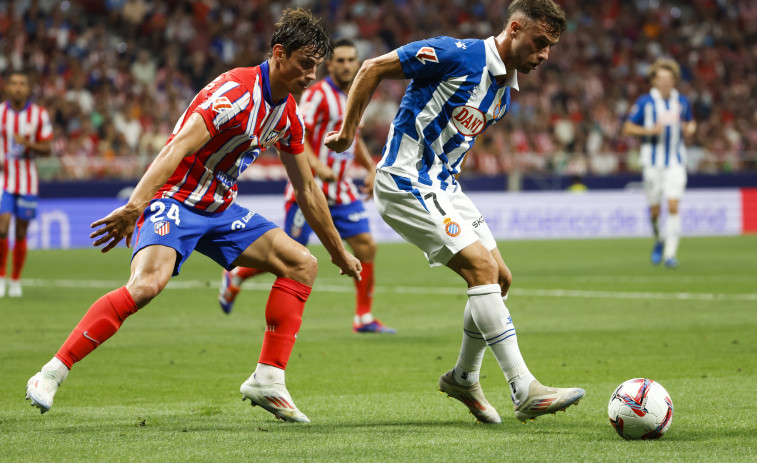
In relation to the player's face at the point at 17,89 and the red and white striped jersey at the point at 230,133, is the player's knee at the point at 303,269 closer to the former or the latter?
the red and white striped jersey at the point at 230,133

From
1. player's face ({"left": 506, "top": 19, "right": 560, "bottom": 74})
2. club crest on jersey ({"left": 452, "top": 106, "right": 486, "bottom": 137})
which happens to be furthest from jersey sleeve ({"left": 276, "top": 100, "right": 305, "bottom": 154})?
player's face ({"left": 506, "top": 19, "right": 560, "bottom": 74})

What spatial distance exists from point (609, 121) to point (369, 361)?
66.3 ft

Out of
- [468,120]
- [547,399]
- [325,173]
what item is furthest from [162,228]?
[325,173]

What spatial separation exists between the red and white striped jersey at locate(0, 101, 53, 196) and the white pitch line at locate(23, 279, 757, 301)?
157 cm

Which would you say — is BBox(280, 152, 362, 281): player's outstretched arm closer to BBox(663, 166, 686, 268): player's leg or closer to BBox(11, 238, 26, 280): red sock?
BBox(11, 238, 26, 280): red sock

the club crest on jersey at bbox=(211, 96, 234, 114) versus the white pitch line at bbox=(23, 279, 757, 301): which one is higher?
the club crest on jersey at bbox=(211, 96, 234, 114)

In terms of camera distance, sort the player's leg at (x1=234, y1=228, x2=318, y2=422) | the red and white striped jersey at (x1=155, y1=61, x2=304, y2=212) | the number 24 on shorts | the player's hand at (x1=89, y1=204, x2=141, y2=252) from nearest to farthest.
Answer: the player's hand at (x1=89, y1=204, x2=141, y2=252) < the red and white striped jersey at (x1=155, y1=61, x2=304, y2=212) < the number 24 on shorts < the player's leg at (x1=234, y1=228, x2=318, y2=422)

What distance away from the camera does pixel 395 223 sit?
5281mm

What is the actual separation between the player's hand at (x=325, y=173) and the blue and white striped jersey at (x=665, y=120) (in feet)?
26.1

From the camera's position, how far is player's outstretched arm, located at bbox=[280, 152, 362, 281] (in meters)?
5.46

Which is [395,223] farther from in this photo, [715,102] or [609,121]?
[715,102]

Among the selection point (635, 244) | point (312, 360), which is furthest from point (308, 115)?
point (635, 244)

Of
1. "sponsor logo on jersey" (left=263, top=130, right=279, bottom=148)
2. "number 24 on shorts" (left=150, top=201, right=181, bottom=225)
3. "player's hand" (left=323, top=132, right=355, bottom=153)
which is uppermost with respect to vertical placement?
"player's hand" (left=323, top=132, right=355, bottom=153)

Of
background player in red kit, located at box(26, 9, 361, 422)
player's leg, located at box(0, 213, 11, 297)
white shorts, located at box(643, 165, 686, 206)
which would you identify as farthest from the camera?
white shorts, located at box(643, 165, 686, 206)
